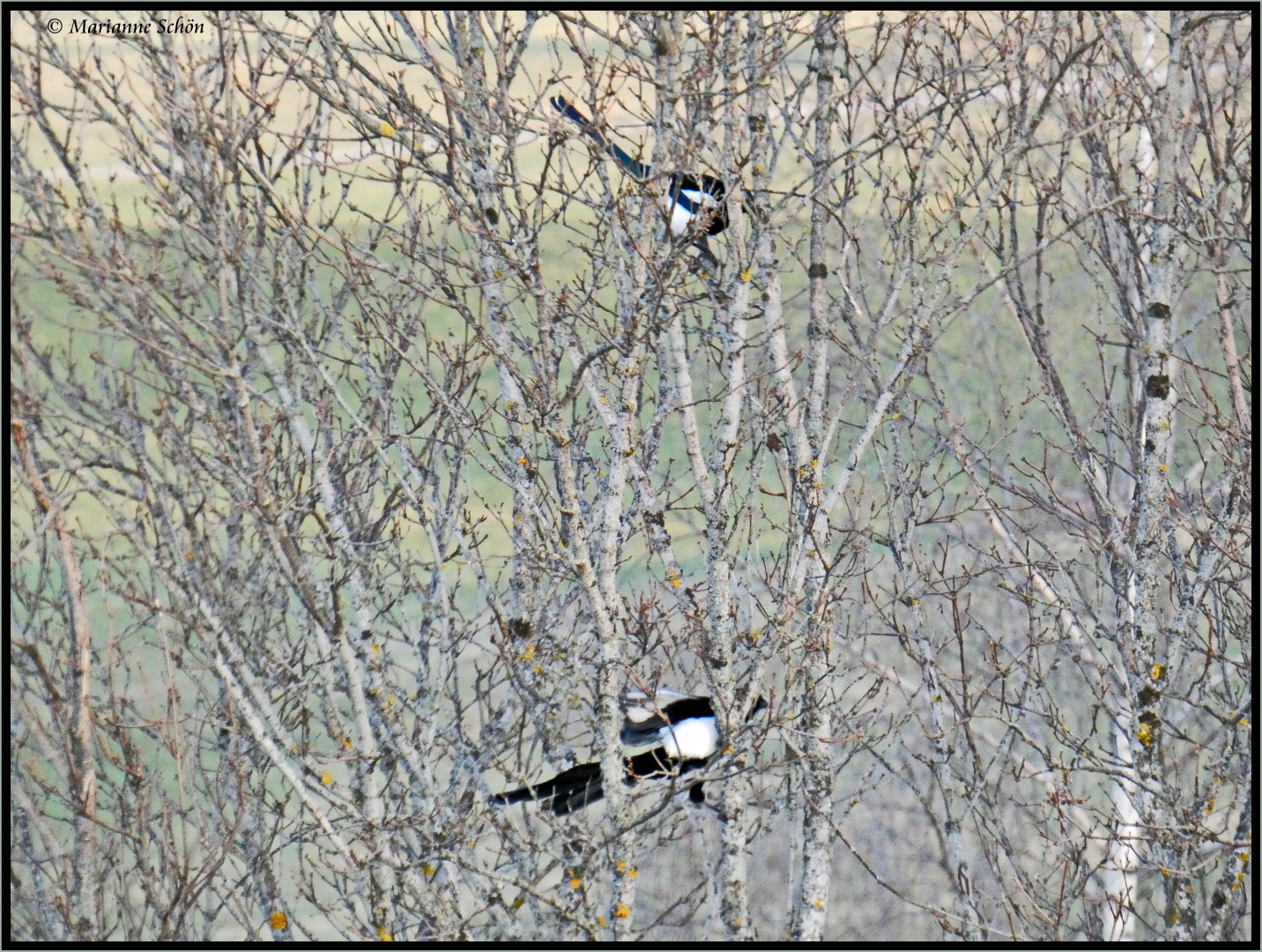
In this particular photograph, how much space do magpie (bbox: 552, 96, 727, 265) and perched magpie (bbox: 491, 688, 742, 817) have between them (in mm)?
1471

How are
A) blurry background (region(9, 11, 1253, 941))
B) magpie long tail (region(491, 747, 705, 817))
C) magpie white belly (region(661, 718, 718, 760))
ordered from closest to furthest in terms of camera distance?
blurry background (region(9, 11, 1253, 941)) < magpie long tail (region(491, 747, 705, 817)) < magpie white belly (region(661, 718, 718, 760))

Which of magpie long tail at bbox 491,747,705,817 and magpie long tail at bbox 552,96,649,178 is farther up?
magpie long tail at bbox 552,96,649,178

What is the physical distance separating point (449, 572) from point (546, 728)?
16924 millimetres

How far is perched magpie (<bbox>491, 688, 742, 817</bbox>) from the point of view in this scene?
3.79 meters

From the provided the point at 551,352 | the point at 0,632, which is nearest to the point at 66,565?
the point at 0,632

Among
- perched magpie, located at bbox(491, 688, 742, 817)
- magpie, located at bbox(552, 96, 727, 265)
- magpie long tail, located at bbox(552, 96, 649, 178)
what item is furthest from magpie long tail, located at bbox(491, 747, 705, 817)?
magpie long tail, located at bbox(552, 96, 649, 178)

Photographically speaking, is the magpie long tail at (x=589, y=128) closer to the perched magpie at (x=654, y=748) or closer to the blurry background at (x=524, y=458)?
the blurry background at (x=524, y=458)

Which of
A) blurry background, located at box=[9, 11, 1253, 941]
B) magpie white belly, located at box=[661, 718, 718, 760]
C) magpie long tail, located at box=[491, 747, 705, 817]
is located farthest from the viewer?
magpie white belly, located at box=[661, 718, 718, 760]

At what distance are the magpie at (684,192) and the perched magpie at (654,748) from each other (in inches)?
57.9

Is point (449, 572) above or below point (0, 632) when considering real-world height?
above

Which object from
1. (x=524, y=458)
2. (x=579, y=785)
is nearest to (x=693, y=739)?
(x=579, y=785)

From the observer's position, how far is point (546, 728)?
4258 millimetres

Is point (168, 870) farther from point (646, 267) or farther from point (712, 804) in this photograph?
point (646, 267)

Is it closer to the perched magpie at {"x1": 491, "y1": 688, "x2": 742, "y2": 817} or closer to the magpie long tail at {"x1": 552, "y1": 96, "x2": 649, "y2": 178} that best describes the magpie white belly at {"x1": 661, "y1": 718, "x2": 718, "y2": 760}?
the perched magpie at {"x1": 491, "y1": 688, "x2": 742, "y2": 817}
